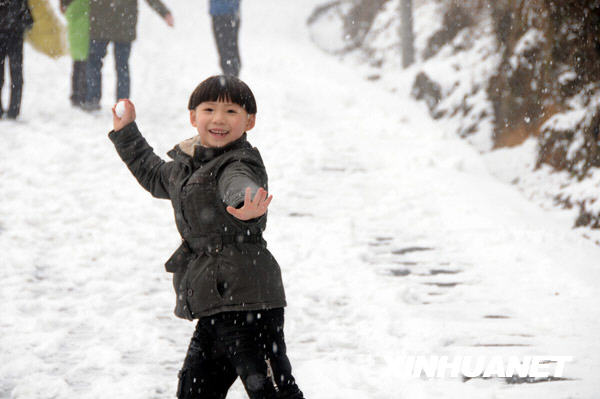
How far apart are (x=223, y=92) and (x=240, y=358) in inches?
35.9

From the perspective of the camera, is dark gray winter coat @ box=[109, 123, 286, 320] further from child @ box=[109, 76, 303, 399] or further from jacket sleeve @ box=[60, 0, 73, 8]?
jacket sleeve @ box=[60, 0, 73, 8]

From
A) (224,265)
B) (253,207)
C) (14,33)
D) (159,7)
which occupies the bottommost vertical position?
(224,265)

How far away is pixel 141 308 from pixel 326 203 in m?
2.42

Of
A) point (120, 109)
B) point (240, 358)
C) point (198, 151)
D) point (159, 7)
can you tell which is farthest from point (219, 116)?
point (159, 7)

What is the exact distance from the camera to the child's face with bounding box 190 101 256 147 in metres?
2.13

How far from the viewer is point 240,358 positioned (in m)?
1.98

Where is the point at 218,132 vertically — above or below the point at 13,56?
below

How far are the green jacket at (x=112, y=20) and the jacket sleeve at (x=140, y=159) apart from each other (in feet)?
19.2

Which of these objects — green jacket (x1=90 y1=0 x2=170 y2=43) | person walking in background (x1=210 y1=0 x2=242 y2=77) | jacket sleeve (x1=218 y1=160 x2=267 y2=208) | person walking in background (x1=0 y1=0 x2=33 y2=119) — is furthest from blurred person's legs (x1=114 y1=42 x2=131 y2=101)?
jacket sleeve (x1=218 y1=160 x2=267 y2=208)

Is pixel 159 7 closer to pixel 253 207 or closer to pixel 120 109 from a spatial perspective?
pixel 120 109

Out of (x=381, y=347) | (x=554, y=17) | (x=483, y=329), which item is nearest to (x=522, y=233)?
(x=483, y=329)

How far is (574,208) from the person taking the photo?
16.8 ft

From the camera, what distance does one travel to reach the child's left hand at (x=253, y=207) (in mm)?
1792

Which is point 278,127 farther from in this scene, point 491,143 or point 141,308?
point 141,308
